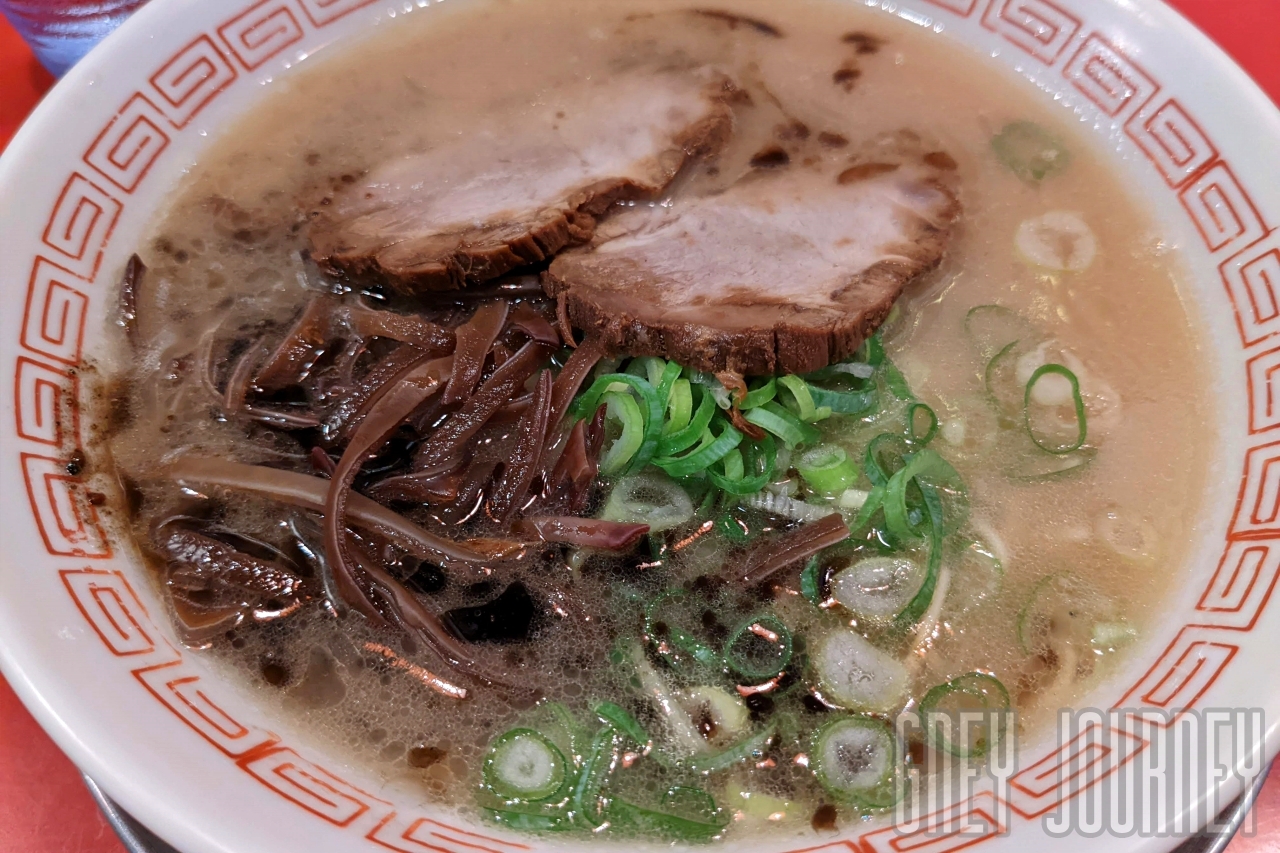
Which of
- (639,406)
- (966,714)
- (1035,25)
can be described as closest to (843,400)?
(639,406)

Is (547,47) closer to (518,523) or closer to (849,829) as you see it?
(518,523)

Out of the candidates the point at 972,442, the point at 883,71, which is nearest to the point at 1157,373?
the point at 972,442

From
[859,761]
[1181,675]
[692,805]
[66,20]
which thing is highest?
[66,20]

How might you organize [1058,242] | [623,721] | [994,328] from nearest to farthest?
[623,721] → [994,328] → [1058,242]

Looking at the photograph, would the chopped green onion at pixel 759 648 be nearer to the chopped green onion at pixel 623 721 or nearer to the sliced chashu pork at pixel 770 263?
the chopped green onion at pixel 623 721

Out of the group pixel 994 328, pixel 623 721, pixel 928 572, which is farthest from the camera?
pixel 994 328

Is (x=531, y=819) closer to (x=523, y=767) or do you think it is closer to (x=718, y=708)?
(x=523, y=767)
